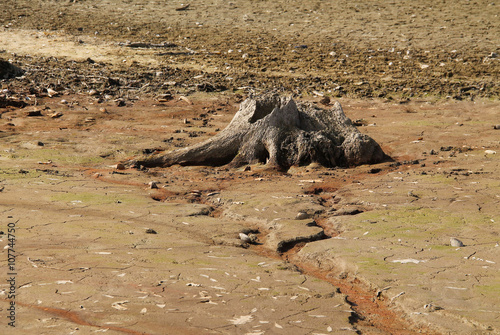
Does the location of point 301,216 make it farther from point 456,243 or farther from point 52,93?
point 52,93

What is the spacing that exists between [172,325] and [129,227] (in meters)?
2.02

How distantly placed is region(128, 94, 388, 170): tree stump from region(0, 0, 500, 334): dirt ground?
0.25m

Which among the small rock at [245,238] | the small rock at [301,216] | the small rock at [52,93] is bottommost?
the small rock at [245,238]

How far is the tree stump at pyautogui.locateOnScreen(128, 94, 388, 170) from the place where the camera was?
7.84 metres

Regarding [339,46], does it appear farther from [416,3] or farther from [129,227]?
[129,227]

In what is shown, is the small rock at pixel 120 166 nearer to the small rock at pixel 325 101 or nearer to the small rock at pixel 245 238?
the small rock at pixel 245 238

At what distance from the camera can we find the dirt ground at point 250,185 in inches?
148

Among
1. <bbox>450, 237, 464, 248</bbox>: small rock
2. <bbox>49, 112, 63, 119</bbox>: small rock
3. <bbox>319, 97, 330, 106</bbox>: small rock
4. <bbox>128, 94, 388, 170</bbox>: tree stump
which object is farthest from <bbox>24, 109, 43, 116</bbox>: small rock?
<bbox>450, 237, 464, 248</bbox>: small rock

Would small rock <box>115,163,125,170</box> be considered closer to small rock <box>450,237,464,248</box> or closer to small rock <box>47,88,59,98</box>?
small rock <box>450,237,464,248</box>

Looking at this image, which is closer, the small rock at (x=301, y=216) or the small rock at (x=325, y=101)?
the small rock at (x=301, y=216)

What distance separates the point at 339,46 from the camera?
46.6 ft

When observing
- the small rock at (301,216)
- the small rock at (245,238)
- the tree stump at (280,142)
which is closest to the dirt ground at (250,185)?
the small rock at (301,216)

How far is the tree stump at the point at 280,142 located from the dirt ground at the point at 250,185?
25cm

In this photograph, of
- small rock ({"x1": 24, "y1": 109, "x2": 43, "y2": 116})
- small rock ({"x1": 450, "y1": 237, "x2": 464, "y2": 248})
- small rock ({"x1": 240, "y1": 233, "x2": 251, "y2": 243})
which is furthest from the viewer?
small rock ({"x1": 24, "y1": 109, "x2": 43, "y2": 116})
